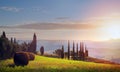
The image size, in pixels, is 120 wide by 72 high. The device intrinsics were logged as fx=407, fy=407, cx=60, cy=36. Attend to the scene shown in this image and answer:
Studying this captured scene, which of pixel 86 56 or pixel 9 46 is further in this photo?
pixel 86 56

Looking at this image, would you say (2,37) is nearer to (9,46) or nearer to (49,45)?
(9,46)

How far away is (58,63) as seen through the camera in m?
11.8

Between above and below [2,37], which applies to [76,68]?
below

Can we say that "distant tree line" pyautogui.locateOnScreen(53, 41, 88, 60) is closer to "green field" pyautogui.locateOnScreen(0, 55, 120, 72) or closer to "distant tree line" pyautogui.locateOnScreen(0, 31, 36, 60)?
"green field" pyautogui.locateOnScreen(0, 55, 120, 72)

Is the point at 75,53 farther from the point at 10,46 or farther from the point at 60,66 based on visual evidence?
the point at 10,46

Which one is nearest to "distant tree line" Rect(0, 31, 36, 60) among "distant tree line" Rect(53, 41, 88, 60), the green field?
the green field

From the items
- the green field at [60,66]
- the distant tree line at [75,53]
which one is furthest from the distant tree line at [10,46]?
the distant tree line at [75,53]

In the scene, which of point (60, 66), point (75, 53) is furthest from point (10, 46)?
point (75, 53)

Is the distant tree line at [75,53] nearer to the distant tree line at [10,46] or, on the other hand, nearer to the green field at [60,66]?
the green field at [60,66]

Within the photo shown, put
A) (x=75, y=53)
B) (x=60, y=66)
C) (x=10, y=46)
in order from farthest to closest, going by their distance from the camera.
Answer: (x=75, y=53)
(x=60, y=66)
(x=10, y=46)

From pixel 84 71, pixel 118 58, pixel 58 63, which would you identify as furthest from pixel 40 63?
pixel 118 58

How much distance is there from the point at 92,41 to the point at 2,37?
2.68 metres

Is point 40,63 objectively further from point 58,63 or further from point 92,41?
point 92,41

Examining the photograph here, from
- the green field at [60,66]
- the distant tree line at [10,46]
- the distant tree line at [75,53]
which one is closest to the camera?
the distant tree line at [10,46]
